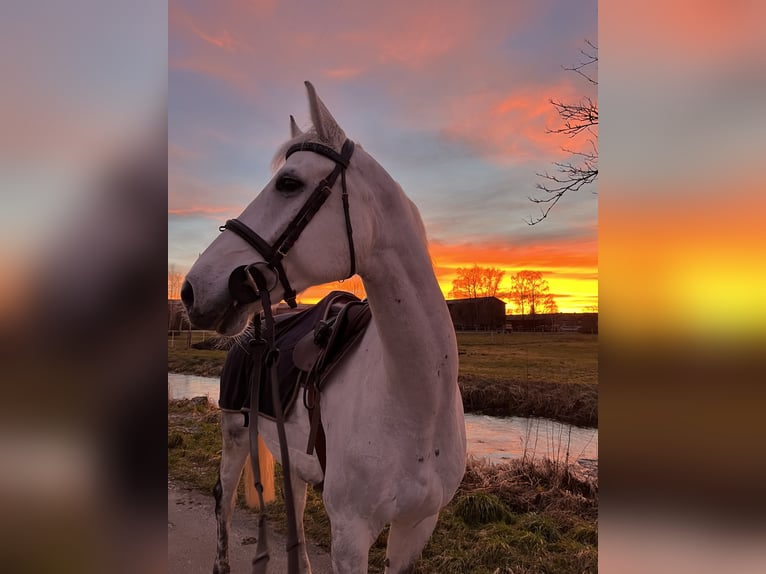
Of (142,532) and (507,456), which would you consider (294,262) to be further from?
(507,456)

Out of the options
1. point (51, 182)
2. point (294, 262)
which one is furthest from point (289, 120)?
point (51, 182)

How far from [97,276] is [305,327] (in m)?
2.40

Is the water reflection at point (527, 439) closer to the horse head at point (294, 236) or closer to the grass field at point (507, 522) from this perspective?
the grass field at point (507, 522)

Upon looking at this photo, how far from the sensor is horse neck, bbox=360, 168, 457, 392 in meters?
1.71

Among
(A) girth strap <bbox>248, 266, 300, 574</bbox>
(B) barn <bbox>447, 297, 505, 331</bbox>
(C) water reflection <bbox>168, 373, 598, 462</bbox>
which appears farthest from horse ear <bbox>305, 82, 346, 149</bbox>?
(B) barn <bbox>447, 297, 505, 331</bbox>

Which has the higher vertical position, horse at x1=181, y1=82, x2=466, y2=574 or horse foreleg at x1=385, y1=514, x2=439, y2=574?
horse at x1=181, y1=82, x2=466, y2=574

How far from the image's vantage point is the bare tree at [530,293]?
287 inches

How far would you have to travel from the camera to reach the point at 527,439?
556cm

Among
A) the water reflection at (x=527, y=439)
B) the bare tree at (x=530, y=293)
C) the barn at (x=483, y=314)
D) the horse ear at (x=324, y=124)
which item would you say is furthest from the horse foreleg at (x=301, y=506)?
→ the bare tree at (x=530, y=293)

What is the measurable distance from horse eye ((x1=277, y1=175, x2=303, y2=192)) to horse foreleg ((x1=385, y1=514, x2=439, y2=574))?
181 centimetres

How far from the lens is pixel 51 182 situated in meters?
0.70

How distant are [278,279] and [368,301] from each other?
0.43m

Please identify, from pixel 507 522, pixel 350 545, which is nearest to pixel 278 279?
pixel 350 545

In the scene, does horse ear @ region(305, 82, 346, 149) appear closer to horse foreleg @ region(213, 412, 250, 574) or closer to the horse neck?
the horse neck
